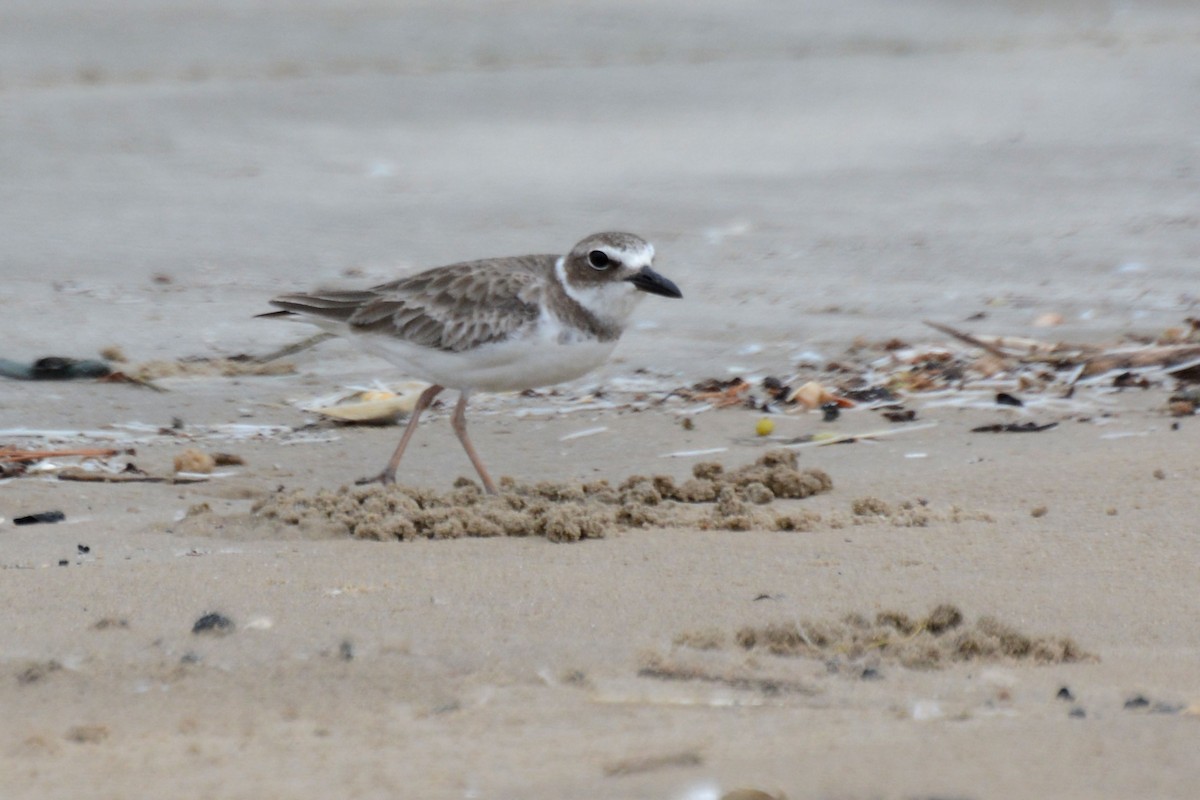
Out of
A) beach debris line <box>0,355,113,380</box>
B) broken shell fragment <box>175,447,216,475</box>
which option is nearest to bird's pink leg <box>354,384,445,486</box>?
broken shell fragment <box>175,447,216,475</box>

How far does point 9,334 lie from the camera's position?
746 centimetres

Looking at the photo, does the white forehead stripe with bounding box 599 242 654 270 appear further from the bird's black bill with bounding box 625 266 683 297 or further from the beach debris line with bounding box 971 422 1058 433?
the beach debris line with bounding box 971 422 1058 433

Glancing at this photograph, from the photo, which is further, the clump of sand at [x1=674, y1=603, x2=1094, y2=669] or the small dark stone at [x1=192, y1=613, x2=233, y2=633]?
the small dark stone at [x1=192, y1=613, x2=233, y2=633]

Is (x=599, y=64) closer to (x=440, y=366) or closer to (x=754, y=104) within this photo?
(x=754, y=104)

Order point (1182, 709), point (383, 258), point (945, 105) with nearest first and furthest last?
1. point (1182, 709)
2. point (383, 258)
3. point (945, 105)

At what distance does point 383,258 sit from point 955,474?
4.55m

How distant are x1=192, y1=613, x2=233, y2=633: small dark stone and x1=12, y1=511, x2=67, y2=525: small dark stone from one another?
141cm

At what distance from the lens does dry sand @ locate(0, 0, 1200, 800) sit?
304 centimetres

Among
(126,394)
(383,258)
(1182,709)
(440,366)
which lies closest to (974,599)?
(1182,709)

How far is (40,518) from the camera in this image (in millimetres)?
5000

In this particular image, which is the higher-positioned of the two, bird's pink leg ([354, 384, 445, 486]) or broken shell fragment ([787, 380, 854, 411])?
broken shell fragment ([787, 380, 854, 411])

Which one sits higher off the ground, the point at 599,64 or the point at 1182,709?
the point at 599,64

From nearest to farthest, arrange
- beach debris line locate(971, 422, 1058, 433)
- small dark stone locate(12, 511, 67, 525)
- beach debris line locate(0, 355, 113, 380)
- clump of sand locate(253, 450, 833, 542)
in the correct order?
clump of sand locate(253, 450, 833, 542)
small dark stone locate(12, 511, 67, 525)
beach debris line locate(971, 422, 1058, 433)
beach debris line locate(0, 355, 113, 380)

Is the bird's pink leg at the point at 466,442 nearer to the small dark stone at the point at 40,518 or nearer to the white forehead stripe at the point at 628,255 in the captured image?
the white forehead stripe at the point at 628,255
